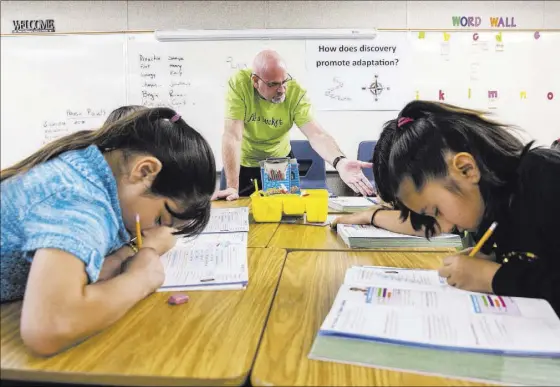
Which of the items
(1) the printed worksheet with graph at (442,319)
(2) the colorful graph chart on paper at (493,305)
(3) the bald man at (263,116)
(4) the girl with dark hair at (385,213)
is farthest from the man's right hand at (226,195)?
(2) the colorful graph chart on paper at (493,305)

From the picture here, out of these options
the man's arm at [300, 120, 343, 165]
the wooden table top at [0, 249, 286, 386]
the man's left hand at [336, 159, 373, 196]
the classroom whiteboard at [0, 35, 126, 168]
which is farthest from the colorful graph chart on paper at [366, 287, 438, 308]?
the classroom whiteboard at [0, 35, 126, 168]

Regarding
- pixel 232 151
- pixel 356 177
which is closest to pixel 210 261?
pixel 356 177

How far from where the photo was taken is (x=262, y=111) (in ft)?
8.12

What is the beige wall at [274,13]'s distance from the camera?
329cm

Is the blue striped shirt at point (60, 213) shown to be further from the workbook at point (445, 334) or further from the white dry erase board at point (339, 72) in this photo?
the white dry erase board at point (339, 72)

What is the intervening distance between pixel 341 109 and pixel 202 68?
1056mm

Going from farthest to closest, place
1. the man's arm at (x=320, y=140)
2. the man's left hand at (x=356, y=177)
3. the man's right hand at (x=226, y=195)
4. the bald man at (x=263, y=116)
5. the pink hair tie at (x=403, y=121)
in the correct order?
1. the man's arm at (x=320, y=140)
2. the bald man at (x=263, y=116)
3. the man's right hand at (x=226, y=195)
4. the man's left hand at (x=356, y=177)
5. the pink hair tie at (x=403, y=121)

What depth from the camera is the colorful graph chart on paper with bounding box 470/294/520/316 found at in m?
0.70

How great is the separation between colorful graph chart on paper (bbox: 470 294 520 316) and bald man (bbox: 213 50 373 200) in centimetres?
161

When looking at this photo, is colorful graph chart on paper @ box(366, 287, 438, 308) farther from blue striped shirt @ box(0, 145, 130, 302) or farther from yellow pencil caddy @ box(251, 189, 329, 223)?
yellow pencil caddy @ box(251, 189, 329, 223)

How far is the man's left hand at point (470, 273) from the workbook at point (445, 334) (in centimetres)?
3

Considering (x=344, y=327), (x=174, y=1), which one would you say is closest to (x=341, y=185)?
(x=174, y=1)

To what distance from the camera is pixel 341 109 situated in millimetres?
3367

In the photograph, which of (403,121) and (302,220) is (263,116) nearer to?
(302,220)
